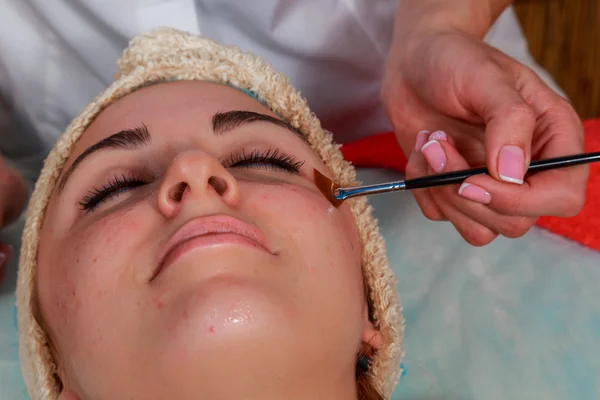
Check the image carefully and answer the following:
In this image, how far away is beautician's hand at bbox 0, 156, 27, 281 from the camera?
1.06m

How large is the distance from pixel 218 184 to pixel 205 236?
→ 8 cm

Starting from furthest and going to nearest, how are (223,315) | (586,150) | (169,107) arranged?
(586,150), (169,107), (223,315)

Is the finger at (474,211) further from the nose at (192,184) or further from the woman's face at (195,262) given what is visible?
the nose at (192,184)

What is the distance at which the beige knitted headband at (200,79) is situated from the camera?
84 centimetres

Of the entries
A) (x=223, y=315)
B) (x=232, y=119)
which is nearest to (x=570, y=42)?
(x=232, y=119)

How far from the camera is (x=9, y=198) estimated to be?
108cm

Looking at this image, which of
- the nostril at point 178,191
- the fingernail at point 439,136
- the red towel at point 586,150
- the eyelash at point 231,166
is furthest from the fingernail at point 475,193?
the red towel at point 586,150

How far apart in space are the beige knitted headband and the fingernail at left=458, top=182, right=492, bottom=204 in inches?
6.8

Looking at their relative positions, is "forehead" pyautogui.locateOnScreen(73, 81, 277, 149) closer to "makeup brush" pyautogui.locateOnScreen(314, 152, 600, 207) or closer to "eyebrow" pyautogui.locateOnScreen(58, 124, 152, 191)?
"eyebrow" pyautogui.locateOnScreen(58, 124, 152, 191)

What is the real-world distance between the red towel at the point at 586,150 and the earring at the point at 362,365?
18.3 inches

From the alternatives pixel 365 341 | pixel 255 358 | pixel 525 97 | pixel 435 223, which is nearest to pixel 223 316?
pixel 255 358

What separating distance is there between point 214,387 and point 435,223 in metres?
0.67

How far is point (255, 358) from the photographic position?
0.61 metres

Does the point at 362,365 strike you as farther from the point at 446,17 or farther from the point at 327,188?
the point at 446,17
